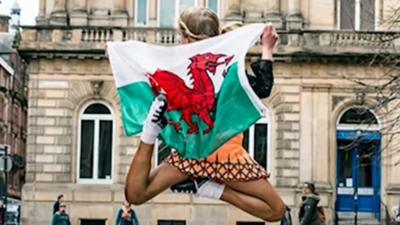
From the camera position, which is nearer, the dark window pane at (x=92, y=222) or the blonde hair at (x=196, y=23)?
the blonde hair at (x=196, y=23)

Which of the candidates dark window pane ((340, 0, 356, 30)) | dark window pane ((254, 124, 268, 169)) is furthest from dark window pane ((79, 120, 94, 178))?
dark window pane ((340, 0, 356, 30))

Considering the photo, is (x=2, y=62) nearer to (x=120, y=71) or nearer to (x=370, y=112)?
(x=370, y=112)

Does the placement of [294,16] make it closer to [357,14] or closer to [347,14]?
[347,14]

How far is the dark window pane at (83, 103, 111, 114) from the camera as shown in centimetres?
3588

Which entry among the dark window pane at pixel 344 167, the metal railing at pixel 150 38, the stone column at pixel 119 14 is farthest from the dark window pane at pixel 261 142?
the stone column at pixel 119 14

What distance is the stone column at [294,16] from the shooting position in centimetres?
3566

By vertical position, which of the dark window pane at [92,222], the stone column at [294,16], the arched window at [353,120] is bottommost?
the dark window pane at [92,222]

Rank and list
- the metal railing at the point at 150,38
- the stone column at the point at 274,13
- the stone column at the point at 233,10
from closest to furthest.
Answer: the metal railing at the point at 150,38 < the stone column at the point at 233,10 < the stone column at the point at 274,13

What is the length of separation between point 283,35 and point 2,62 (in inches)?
1920

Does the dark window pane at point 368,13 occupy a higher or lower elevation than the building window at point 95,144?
higher

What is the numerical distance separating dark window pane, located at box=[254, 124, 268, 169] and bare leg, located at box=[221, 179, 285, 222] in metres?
29.4

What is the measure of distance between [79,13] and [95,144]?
4.53m

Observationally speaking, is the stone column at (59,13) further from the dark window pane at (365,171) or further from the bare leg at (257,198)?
the bare leg at (257,198)

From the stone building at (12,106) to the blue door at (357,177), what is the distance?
151 ft
